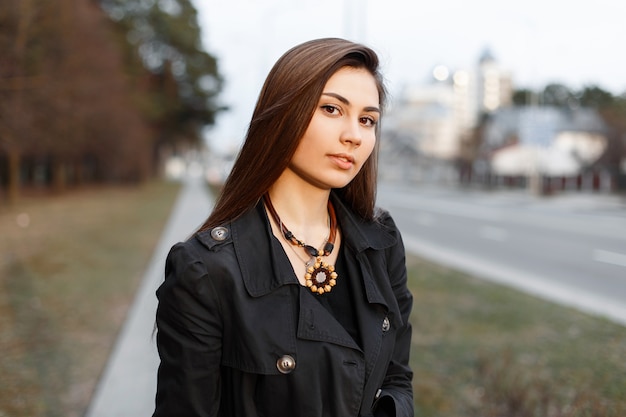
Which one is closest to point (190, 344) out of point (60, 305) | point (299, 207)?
point (299, 207)

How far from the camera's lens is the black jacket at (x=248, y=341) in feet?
5.23

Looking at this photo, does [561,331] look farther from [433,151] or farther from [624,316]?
[433,151]

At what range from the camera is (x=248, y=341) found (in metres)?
1.58

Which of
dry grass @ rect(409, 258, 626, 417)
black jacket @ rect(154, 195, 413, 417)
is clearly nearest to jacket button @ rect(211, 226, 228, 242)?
black jacket @ rect(154, 195, 413, 417)

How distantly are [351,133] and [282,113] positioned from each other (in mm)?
193

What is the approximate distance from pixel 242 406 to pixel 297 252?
0.44 m

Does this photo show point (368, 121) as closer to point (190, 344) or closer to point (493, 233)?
point (190, 344)

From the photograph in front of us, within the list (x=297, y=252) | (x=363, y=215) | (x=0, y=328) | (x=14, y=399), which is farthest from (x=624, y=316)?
(x=0, y=328)

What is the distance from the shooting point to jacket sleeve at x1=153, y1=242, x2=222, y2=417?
159 cm

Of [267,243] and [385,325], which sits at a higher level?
[267,243]

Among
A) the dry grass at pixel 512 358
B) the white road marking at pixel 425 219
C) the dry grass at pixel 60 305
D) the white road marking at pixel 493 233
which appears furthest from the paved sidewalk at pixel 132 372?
the white road marking at pixel 425 219

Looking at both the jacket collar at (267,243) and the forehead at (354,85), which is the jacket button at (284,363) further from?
the forehead at (354,85)

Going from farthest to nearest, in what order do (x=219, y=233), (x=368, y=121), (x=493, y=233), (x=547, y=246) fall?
(x=493, y=233) < (x=547, y=246) < (x=368, y=121) < (x=219, y=233)

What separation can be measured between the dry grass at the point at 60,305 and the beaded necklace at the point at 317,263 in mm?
3220
